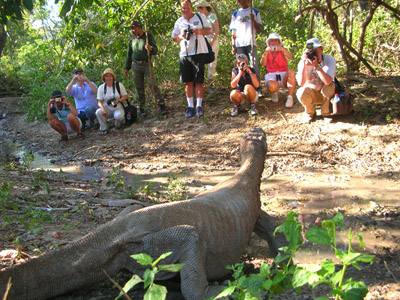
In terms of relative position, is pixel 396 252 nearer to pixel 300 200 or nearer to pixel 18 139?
pixel 300 200

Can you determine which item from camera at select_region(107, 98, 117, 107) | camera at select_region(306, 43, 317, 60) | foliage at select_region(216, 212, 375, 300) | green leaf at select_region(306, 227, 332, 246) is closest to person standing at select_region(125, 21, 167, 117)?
camera at select_region(107, 98, 117, 107)

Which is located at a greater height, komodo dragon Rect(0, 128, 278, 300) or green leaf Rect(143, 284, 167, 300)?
green leaf Rect(143, 284, 167, 300)

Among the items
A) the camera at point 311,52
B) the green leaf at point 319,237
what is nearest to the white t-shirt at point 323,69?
the camera at point 311,52

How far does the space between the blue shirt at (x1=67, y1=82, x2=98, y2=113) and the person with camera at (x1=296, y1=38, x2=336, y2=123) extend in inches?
203

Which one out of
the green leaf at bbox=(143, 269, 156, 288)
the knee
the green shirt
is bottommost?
the green leaf at bbox=(143, 269, 156, 288)

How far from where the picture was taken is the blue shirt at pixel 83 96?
10.3m

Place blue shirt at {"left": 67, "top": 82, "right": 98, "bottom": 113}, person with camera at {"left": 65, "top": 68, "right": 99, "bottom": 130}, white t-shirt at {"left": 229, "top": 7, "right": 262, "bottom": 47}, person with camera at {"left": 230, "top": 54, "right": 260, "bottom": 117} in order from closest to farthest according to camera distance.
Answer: person with camera at {"left": 230, "top": 54, "right": 260, "bottom": 117}, white t-shirt at {"left": 229, "top": 7, "right": 262, "bottom": 47}, person with camera at {"left": 65, "top": 68, "right": 99, "bottom": 130}, blue shirt at {"left": 67, "top": 82, "right": 98, "bottom": 113}

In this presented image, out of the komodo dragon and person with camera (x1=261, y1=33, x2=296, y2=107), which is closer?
the komodo dragon

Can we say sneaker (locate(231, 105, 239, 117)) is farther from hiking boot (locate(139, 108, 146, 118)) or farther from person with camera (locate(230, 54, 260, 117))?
hiking boot (locate(139, 108, 146, 118))

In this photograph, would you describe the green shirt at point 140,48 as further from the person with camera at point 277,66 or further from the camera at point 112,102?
the person with camera at point 277,66

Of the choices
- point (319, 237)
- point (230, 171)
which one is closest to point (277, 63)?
point (230, 171)

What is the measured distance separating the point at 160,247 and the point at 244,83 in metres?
6.02

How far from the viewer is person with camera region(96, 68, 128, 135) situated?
9844 mm

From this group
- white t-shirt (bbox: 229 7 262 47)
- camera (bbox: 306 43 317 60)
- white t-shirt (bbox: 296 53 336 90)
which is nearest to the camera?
camera (bbox: 306 43 317 60)
